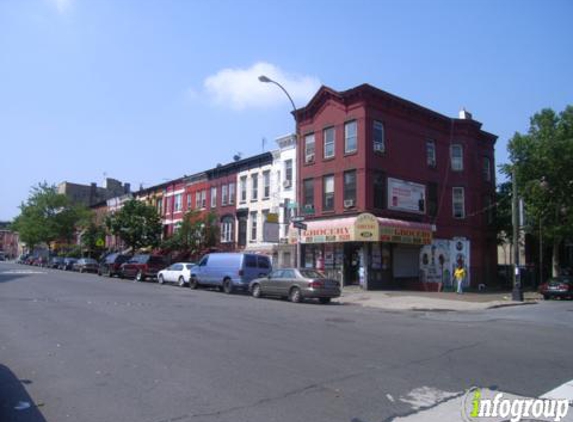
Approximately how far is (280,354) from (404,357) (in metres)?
2.24

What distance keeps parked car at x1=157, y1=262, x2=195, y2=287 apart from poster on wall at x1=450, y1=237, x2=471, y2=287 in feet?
56.3

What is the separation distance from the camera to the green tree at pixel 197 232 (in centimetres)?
3862

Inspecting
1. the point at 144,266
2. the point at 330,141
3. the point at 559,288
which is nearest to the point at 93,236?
the point at 144,266

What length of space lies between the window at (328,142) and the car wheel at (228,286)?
10491 mm

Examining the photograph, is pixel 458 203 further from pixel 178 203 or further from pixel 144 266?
pixel 178 203

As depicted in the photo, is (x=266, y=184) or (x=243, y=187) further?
(x=243, y=187)

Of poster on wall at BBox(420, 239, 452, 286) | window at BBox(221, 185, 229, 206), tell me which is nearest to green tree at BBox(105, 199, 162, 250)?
window at BBox(221, 185, 229, 206)

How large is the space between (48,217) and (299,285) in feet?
195

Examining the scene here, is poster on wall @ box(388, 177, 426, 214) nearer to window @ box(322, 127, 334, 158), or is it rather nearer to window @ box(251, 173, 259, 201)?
window @ box(322, 127, 334, 158)

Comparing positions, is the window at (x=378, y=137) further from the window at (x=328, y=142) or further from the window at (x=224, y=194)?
A: the window at (x=224, y=194)

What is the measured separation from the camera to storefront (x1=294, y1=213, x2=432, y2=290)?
88.7ft

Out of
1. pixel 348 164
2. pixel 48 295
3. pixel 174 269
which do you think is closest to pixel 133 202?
pixel 174 269

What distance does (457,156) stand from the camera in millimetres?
34844

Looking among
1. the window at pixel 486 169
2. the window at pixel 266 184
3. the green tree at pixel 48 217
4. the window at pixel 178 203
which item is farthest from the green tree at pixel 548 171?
the green tree at pixel 48 217
